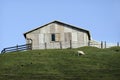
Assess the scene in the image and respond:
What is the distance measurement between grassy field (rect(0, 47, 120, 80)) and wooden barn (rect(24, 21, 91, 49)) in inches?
563

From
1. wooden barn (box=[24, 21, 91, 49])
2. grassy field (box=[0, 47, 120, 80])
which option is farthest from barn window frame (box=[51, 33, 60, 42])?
grassy field (box=[0, 47, 120, 80])

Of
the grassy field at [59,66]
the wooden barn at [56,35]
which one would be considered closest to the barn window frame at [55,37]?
the wooden barn at [56,35]

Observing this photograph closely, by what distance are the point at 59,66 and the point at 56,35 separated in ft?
88.6

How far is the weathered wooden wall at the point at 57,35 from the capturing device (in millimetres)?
71125

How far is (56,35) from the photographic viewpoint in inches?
2830

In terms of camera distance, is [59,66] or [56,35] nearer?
[59,66]

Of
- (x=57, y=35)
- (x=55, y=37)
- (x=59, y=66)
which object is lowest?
(x=59, y=66)

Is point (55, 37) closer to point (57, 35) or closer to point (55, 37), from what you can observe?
point (55, 37)

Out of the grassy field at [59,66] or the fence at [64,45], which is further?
the fence at [64,45]

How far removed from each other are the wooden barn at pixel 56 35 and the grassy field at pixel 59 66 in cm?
1430

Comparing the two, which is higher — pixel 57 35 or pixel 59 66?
pixel 57 35

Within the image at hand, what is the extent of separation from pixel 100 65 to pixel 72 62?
3424mm

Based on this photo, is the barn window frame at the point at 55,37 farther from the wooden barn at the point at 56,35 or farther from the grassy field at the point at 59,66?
the grassy field at the point at 59,66

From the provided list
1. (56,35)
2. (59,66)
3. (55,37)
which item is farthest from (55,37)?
(59,66)
